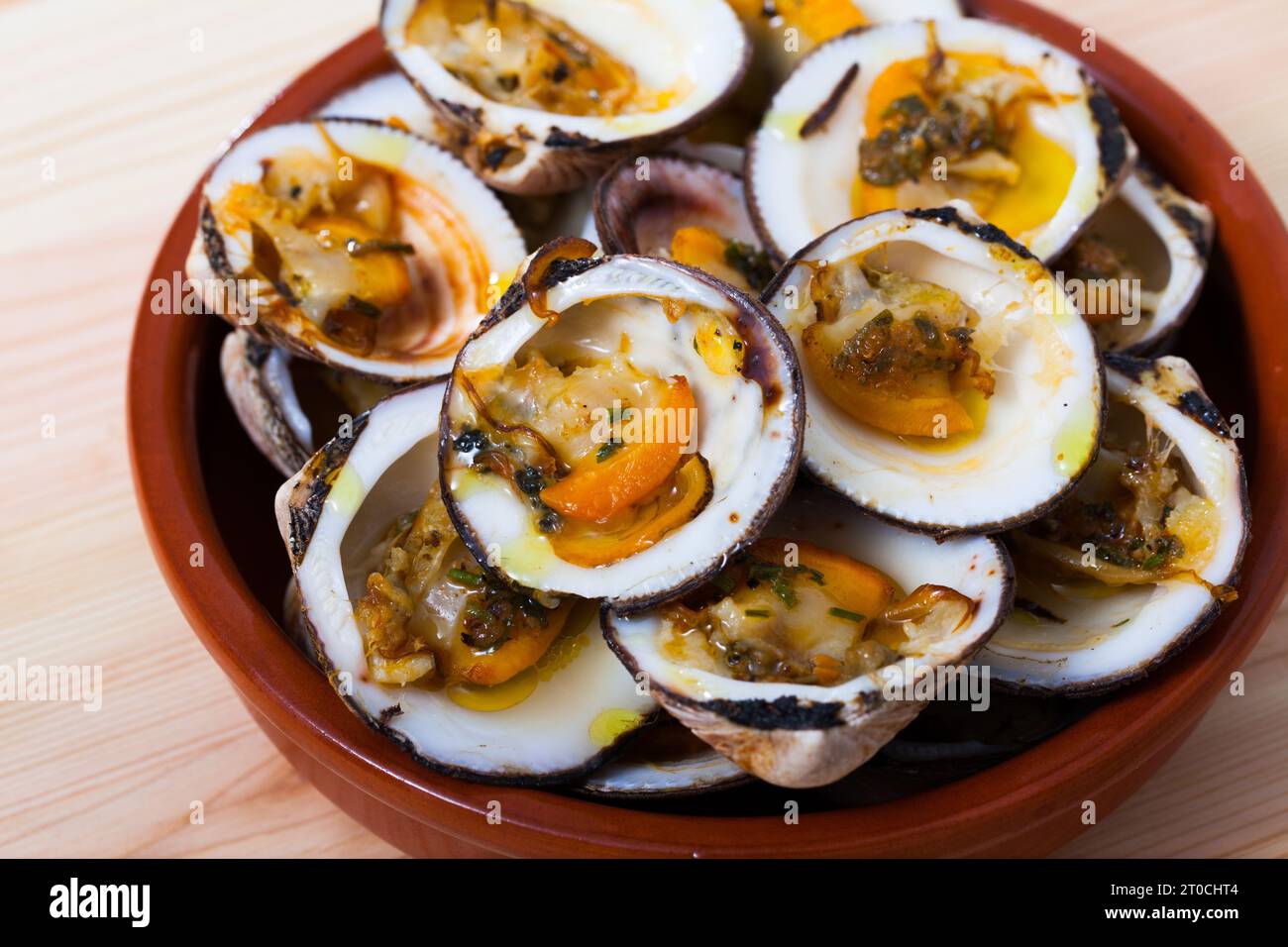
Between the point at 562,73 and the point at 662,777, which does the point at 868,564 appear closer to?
the point at 662,777

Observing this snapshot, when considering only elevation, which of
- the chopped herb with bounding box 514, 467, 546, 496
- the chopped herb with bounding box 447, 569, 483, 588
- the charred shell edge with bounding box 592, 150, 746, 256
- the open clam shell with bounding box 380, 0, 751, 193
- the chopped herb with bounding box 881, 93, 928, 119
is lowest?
the chopped herb with bounding box 447, 569, 483, 588

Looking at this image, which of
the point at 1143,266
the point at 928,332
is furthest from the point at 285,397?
the point at 1143,266

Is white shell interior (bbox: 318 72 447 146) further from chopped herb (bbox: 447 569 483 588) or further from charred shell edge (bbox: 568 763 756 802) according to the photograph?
charred shell edge (bbox: 568 763 756 802)

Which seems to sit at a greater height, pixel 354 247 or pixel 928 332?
pixel 928 332

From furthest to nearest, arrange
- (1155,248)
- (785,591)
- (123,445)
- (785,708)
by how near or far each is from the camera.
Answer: (123,445) < (1155,248) < (785,591) < (785,708)

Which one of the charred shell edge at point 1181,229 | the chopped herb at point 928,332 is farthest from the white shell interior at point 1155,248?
the chopped herb at point 928,332

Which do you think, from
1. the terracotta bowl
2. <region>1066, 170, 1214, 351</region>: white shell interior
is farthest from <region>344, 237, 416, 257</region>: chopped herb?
<region>1066, 170, 1214, 351</region>: white shell interior
